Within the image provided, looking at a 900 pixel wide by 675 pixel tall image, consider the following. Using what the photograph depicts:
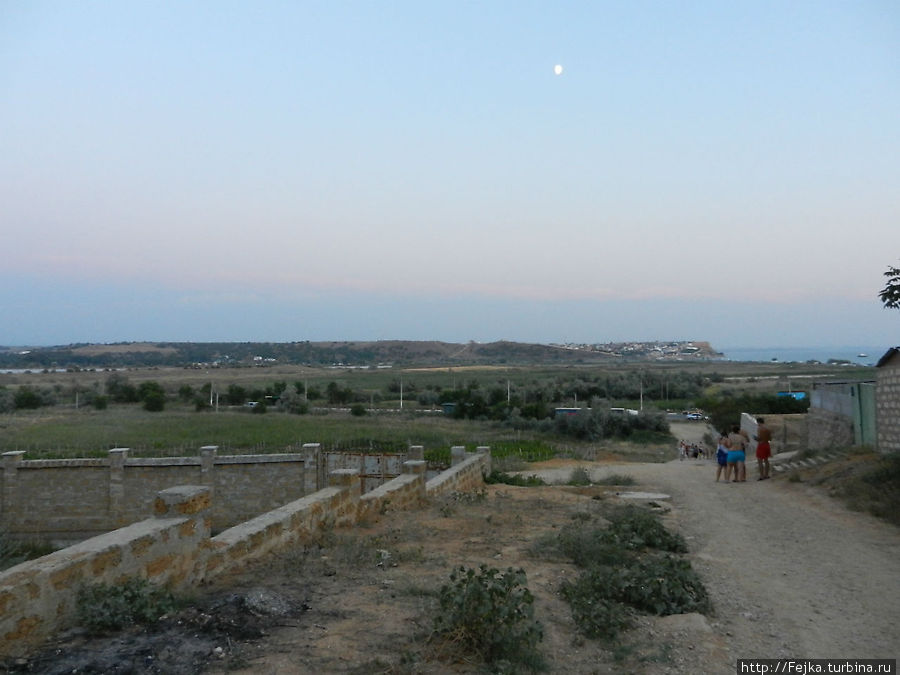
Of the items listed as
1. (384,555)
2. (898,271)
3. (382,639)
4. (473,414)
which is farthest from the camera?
(473,414)

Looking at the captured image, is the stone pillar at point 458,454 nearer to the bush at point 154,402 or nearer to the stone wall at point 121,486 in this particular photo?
the stone wall at point 121,486

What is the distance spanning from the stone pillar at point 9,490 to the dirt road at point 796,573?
1876 cm

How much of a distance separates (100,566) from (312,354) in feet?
562

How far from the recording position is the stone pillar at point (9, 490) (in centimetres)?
2100

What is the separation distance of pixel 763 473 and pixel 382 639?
1442cm

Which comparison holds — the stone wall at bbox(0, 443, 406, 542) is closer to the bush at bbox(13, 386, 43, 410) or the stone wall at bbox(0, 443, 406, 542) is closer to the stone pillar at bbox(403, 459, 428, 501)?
the stone pillar at bbox(403, 459, 428, 501)

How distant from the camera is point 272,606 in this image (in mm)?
5199

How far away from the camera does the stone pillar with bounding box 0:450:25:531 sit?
2100cm

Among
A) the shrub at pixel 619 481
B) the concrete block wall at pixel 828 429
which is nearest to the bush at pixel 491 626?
the shrub at pixel 619 481

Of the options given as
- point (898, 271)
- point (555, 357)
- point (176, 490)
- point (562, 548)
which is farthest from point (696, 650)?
point (555, 357)

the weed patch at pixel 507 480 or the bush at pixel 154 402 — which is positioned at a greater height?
the weed patch at pixel 507 480

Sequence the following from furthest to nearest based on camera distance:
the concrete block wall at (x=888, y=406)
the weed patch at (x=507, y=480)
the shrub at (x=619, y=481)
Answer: the weed patch at (x=507, y=480)
the shrub at (x=619, y=481)
the concrete block wall at (x=888, y=406)

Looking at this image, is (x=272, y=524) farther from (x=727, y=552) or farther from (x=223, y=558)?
(x=727, y=552)

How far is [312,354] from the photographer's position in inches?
6836
